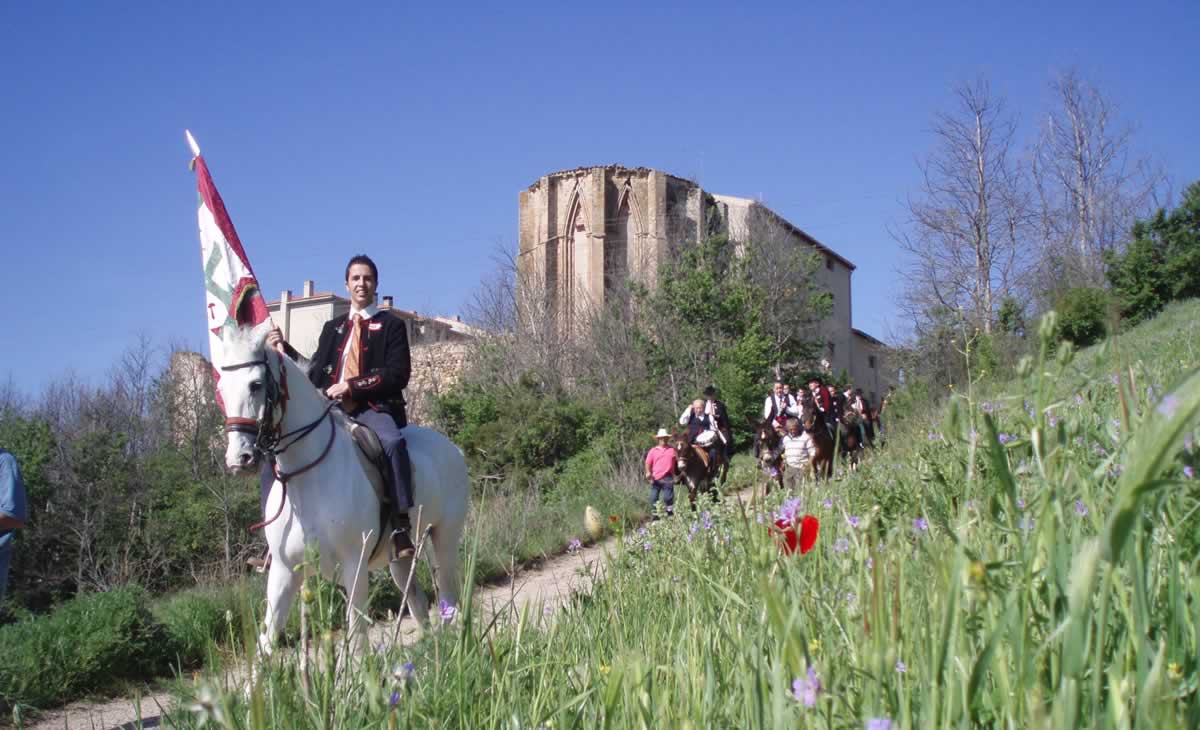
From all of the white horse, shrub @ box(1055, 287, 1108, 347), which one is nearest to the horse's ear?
the white horse

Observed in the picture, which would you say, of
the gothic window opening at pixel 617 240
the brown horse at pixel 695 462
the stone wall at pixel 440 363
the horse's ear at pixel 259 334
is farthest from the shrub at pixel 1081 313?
the gothic window opening at pixel 617 240

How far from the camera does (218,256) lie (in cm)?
694

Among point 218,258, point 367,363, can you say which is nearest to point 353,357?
point 367,363

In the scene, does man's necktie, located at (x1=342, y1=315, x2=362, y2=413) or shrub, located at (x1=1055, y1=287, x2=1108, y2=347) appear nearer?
shrub, located at (x1=1055, y1=287, x2=1108, y2=347)

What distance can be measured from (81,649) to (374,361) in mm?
3376

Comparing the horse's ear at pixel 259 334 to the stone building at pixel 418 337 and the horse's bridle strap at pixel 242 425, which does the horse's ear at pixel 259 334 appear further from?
the stone building at pixel 418 337

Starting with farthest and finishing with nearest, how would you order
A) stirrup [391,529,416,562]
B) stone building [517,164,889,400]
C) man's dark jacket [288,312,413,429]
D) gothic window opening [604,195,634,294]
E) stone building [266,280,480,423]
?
gothic window opening [604,195,634,294]
stone building [517,164,889,400]
stone building [266,280,480,423]
man's dark jacket [288,312,413,429]
stirrup [391,529,416,562]

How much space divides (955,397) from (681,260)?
3598 centimetres

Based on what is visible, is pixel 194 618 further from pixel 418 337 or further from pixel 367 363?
pixel 418 337

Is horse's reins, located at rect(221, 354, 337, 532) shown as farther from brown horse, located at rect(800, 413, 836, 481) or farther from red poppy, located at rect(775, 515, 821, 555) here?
brown horse, located at rect(800, 413, 836, 481)

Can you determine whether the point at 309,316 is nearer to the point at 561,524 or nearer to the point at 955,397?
the point at 561,524

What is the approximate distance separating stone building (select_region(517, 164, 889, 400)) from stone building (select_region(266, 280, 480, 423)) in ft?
14.7

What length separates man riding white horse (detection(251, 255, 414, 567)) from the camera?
6.55m

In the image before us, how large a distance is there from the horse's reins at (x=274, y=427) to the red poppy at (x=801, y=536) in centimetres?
376
